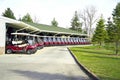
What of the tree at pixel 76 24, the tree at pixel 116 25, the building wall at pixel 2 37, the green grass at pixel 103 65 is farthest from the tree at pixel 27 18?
the green grass at pixel 103 65

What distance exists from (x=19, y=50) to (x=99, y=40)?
3356cm

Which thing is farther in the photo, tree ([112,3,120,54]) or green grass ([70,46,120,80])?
tree ([112,3,120,54])

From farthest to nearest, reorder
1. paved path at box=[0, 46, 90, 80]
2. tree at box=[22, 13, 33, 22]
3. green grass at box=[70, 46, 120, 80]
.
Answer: tree at box=[22, 13, 33, 22] → green grass at box=[70, 46, 120, 80] → paved path at box=[0, 46, 90, 80]

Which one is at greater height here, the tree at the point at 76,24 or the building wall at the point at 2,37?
the tree at the point at 76,24

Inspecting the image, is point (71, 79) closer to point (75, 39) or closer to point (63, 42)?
point (63, 42)

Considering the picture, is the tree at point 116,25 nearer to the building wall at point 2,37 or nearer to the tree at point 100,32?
the building wall at point 2,37

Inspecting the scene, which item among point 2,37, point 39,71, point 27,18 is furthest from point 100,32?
point 39,71

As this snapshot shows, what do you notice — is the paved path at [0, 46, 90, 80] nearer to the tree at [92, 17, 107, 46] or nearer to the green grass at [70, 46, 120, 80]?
the green grass at [70, 46, 120, 80]

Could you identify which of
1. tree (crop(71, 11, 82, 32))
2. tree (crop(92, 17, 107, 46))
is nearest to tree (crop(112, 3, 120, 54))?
tree (crop(92, 17, 107, 46))

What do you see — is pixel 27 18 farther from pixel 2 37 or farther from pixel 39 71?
pixel 39 71

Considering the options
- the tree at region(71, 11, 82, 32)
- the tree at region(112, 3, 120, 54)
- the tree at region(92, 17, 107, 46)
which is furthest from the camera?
the tree at region(71, 11, 82, 32)

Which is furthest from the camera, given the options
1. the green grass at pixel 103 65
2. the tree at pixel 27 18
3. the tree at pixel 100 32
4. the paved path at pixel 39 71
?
the tree at pixel 27 18

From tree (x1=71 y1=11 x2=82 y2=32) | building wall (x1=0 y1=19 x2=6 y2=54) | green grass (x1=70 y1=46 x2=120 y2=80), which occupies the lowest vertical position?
green grass (x1=70 y1=46 x2=120 y2=80)

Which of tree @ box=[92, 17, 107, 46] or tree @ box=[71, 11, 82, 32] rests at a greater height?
tree @ box=[71, 11, 82, 32]
